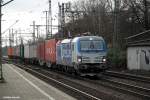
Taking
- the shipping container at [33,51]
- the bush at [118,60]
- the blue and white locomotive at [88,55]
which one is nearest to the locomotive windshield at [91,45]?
the blue and white locomotive at [88,55]

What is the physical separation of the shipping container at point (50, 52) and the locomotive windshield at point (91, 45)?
9.83 meters

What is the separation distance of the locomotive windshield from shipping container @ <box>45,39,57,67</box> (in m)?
9.83

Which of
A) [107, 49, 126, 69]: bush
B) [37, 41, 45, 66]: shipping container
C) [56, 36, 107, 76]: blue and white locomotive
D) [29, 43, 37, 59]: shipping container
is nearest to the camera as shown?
[56, 36, 107, 76]: blue and white locomotive

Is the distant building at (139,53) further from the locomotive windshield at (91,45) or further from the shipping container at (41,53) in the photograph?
the shipping container at (41,53)

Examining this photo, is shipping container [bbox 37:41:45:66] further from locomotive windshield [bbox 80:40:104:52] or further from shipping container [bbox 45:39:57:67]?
locomotive windshield [bbox 80:40:104:52]

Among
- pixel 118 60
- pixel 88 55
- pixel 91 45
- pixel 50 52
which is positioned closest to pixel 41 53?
pixel 50 52

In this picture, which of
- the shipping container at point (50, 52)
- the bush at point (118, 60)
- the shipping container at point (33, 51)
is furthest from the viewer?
the shipping container at point (33, 51)

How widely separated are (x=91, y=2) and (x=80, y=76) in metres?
50.8

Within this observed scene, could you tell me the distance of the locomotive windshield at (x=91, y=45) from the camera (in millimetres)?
28391

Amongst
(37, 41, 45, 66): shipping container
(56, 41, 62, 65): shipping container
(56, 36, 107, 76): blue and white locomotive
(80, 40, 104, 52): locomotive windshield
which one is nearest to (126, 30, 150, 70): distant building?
(56, 41, 62, 65): shipping container

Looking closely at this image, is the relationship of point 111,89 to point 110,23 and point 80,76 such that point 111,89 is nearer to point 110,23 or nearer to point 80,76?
point 80,76

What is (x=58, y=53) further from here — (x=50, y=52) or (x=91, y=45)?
(x=91, y=45)

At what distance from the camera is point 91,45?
1126 inches

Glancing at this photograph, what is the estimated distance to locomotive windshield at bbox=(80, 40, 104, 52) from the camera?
28.4 m
